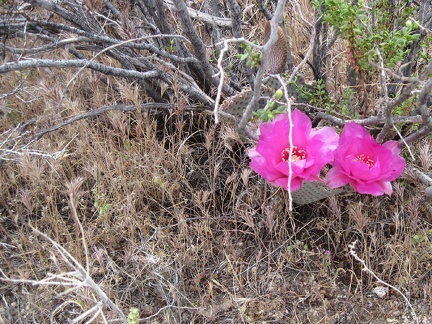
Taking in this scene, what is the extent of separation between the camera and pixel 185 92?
1.95 metres

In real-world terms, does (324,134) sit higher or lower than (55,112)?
higher

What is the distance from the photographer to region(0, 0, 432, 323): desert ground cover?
5.02 ft

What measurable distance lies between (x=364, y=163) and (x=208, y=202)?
678 millimetres

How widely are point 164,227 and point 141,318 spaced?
30 cm

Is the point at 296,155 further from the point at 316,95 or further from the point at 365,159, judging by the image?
the point at 316,95

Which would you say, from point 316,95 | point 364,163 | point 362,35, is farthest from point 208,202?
point 362,35

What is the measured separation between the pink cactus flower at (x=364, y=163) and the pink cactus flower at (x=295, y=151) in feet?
0.21

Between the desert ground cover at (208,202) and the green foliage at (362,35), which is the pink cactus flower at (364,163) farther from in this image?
the green foliage at (362,35)

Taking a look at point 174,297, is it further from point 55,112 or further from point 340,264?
point 55,112

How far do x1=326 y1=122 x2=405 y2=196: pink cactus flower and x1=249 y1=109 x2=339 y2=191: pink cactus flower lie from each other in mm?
64

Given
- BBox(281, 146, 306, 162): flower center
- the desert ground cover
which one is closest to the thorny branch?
the desert ground cover

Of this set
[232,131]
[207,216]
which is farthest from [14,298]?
[232,131]

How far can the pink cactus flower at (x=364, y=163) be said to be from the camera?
134 centimetres

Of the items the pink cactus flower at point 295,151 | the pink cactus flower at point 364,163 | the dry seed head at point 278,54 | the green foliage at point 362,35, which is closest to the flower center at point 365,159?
the pink cactus flower at point 364,163
